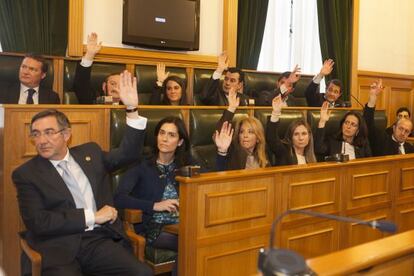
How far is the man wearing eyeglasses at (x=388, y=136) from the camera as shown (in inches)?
169

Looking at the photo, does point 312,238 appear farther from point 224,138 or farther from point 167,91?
point 167,91

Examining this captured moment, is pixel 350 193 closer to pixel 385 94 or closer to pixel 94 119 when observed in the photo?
pixel 94 119

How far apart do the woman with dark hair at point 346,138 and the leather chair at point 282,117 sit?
21 cm

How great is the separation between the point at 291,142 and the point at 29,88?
2056mm

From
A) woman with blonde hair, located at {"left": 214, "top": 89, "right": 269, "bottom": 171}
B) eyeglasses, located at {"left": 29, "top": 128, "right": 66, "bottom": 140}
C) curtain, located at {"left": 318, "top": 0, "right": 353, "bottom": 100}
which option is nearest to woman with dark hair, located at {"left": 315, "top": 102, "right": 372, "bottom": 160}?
woman with blonde hair, located at {"left": 214, "top": 89, "right": 269, "bottom": 171}

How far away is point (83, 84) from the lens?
394 centimetres

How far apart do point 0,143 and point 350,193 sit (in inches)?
84.0

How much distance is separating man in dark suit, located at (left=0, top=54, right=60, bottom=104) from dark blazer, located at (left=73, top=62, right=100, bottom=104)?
0.85ft

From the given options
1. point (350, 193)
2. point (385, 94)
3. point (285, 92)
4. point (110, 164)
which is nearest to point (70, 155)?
point (110, 164)

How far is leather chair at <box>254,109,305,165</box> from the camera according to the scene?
3.74 m

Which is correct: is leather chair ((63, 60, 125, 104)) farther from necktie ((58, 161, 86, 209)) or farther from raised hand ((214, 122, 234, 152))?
necktie ((58, 161, 86, 209))

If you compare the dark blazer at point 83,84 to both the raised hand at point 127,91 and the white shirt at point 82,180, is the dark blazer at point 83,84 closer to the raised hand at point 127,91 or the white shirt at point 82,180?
the raised hand at point 127,91

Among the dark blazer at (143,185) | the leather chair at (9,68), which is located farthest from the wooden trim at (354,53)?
the dark blazer at (143,185)

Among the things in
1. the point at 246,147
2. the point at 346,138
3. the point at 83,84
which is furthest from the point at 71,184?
the point at 346,138
